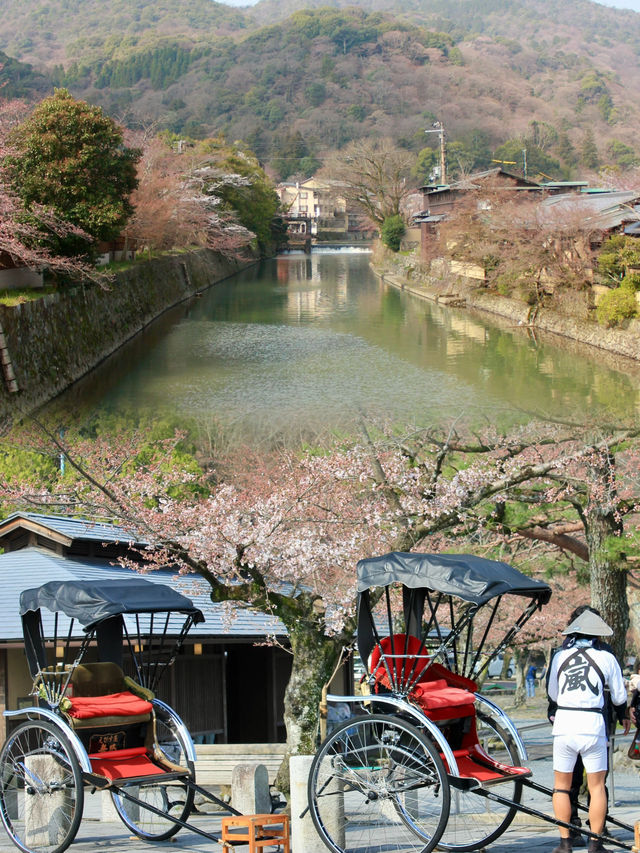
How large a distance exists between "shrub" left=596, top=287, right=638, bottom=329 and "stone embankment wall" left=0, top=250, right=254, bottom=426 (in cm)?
1078

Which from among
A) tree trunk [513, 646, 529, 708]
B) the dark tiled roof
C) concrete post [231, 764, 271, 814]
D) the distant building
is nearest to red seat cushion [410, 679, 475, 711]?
concrete post [231, 764, 271, 814]

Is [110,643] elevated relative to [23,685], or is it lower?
elevated

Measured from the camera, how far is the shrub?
18531mm

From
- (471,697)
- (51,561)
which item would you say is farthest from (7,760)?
(51,561)

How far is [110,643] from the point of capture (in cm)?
575

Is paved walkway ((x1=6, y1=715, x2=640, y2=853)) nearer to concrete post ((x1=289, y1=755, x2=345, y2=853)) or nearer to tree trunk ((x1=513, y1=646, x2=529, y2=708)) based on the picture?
concrete post ((x1=289, y1=755, x2=345, y2=853))

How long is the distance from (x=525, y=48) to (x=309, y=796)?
96.0 meters

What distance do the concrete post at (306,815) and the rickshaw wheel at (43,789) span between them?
3.82ft

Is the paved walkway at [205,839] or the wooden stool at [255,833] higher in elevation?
the wooden stool at [255,833]

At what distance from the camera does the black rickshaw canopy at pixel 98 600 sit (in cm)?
498

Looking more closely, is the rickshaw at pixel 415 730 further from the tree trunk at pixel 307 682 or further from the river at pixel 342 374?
the river at pixel 342 374

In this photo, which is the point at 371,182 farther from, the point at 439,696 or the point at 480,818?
the point at 439,696

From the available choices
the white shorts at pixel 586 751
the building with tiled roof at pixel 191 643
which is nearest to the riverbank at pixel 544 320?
the building with tiled roof at pixel 191 643

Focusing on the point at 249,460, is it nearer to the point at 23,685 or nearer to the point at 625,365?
the point at 23,685
